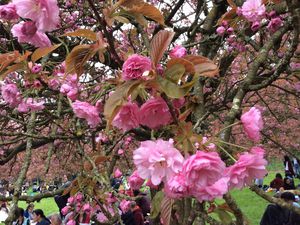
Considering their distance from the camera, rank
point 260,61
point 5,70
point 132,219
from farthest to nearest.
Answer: point 132,219, point 260,61, point 5,70

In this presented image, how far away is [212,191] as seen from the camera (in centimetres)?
113

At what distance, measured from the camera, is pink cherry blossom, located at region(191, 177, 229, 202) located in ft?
3.68

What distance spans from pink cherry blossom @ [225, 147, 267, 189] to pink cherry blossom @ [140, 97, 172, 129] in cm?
22

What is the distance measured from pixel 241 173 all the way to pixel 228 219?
1.20 feet

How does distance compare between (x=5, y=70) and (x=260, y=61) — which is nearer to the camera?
(x=5, y=70)

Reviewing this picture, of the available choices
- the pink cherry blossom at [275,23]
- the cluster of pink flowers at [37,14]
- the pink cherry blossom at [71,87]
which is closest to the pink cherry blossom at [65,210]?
the pink cherry blossom at [71,87]

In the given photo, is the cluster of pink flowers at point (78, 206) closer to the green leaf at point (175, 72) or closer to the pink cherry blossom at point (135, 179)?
the pink cherry blossom at point (135, 179)

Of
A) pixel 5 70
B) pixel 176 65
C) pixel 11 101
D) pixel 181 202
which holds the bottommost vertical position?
pixel 11 101

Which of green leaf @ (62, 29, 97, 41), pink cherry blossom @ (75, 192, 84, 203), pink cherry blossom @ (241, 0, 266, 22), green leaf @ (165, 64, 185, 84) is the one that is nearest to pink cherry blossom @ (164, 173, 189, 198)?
green leaf @ (165, 64, 185, 84)

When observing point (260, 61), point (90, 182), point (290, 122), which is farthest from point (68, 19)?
point (290, 122)

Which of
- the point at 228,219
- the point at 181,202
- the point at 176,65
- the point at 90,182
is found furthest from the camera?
the point at 90,182

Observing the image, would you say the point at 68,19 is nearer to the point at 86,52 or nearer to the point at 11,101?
the point at 11,101

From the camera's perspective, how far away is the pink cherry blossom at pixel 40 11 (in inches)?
38.8

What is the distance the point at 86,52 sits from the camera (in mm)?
1078
